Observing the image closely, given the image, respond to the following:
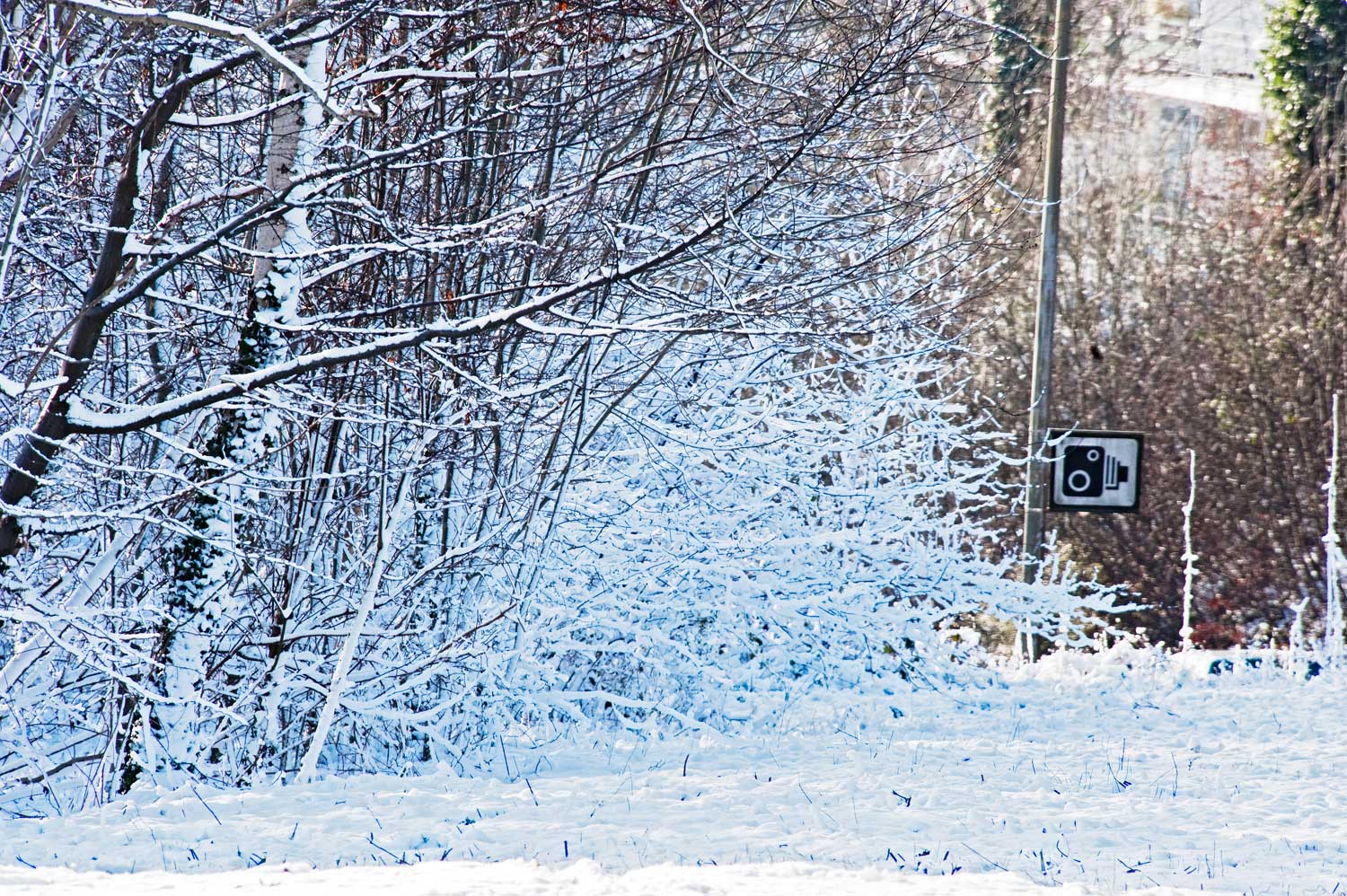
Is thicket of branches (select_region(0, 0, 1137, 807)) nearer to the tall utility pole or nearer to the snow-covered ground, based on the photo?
the snow-covered ground

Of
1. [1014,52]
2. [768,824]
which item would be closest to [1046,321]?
[1014,52]

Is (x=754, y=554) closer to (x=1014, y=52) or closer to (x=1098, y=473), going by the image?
(x=1098, y=473)

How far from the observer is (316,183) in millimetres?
8023

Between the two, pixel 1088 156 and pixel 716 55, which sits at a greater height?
pixel 1088 156

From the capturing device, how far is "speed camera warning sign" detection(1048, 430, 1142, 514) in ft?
47.6

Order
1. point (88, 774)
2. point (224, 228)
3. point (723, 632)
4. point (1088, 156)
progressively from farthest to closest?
point (1088, 156) → point (723, 632) → point (88, 774) → point (224, 228)

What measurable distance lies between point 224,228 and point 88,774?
319 cm

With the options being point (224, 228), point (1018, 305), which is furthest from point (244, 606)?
point (1018, 305)

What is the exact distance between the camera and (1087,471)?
14594mm

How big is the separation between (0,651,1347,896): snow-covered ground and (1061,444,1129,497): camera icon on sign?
472 centimetres

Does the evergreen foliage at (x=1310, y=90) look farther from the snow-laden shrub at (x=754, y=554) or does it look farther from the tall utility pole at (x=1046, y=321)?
the snow-laden shrub at (x=754, y=554)

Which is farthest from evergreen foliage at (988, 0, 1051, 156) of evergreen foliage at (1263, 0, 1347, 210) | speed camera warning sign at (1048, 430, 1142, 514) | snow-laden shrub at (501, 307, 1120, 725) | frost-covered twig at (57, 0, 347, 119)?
evergreen foliage at (1263, 0, 1347, 210)


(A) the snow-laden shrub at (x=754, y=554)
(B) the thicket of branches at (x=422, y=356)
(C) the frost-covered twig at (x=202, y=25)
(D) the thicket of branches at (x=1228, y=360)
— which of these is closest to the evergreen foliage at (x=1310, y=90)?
(D) the thicket of branches at (x=1228, y=360)

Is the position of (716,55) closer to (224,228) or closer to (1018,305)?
(224,228)
